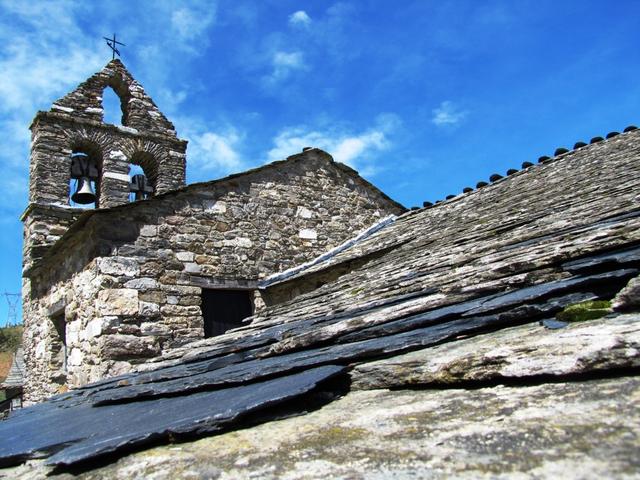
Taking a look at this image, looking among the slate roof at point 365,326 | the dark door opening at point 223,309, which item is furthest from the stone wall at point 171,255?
the slate roof at point 365,326

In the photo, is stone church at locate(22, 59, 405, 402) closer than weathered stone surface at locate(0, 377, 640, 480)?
No

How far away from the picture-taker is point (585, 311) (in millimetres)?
1789

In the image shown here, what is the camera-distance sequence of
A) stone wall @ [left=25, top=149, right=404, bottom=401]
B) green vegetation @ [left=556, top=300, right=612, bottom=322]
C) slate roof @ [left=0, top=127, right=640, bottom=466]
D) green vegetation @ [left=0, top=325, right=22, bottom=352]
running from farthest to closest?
green vegetation @ [left=0, top=325, right=22, bottom=352]
stone wall @ [left=25, top=149, right=404, bottom=401]
slate roof @ [left=0, top=127, right=640, bottom=466]
green vegetation @ [left=556, top=300, right=612, bottom=322]

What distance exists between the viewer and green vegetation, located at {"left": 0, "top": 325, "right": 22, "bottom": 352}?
112 ft

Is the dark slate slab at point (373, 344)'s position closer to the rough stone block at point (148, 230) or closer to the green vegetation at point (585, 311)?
the green vegetation at point (585, 311)

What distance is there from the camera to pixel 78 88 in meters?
11.1

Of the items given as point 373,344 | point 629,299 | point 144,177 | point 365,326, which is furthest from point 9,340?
point 629,299

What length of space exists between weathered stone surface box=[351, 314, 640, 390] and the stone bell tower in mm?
9363

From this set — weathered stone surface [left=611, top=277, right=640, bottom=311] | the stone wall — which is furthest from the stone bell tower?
weathered stone surface [left=611, top=277, right=640, bottom=311]

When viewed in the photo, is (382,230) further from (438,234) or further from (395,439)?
(395,439)

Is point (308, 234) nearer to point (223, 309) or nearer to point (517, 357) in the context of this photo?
point (223, 309)

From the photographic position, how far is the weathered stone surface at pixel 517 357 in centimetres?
132

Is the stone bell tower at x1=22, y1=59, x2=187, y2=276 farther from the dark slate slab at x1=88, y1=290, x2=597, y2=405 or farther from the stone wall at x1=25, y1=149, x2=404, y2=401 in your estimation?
the dark slate slab at x1=88, y1=290, x2=597, y2=405

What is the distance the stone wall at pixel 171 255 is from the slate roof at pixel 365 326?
8.40 feet
